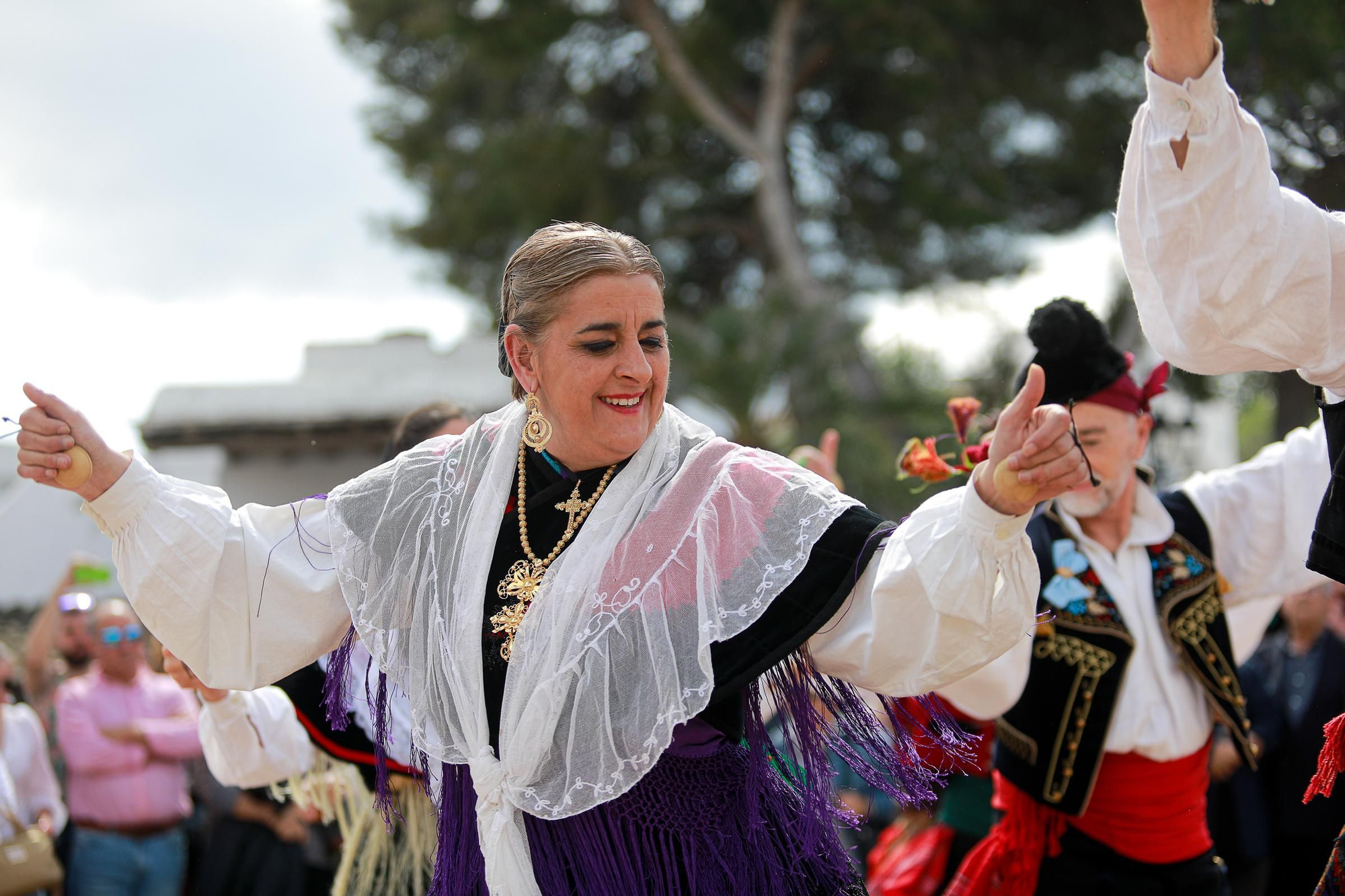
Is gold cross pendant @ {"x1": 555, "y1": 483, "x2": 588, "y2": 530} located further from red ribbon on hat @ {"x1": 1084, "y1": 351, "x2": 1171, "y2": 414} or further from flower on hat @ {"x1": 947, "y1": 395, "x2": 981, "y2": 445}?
red ribbon on hat @ {"x1": 1084, "y1": 351, "x2": 1171, "y2": 414}

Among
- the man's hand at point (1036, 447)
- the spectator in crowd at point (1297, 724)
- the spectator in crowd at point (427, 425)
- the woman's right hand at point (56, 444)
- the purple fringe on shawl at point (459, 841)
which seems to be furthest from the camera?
the spectator in crowd at point (1297, 724)

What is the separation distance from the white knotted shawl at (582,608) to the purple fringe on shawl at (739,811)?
0.12 metres

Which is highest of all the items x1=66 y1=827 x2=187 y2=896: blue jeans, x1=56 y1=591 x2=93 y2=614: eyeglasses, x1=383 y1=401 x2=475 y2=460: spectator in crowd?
x1=383 y1=401 x2=475 y2=460: spectator in crowd

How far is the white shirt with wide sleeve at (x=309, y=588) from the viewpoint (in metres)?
1.95

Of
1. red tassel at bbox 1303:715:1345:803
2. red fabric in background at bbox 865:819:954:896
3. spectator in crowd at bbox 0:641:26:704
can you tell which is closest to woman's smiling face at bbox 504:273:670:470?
red tassel at bbox 1303:715:1345:803

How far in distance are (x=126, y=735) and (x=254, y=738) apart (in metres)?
2.94

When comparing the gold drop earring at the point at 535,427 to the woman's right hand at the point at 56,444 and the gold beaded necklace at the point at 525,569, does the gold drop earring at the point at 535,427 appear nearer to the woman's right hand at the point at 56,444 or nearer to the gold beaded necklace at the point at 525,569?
the gold beaded necklace at the point at 525,569

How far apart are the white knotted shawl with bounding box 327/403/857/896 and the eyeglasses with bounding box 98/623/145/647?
3918mm

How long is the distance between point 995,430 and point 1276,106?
2.16 m

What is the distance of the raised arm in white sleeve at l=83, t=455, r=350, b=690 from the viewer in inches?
88.4

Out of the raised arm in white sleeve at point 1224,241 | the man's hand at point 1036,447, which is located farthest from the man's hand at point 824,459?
the raised arm in white sleeve at point 1224,241

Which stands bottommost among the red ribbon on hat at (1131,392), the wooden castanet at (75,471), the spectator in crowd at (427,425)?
the wooden castanet at (75,471)

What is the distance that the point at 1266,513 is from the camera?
129 inches

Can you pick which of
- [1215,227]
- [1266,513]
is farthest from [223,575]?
[1266,513]
